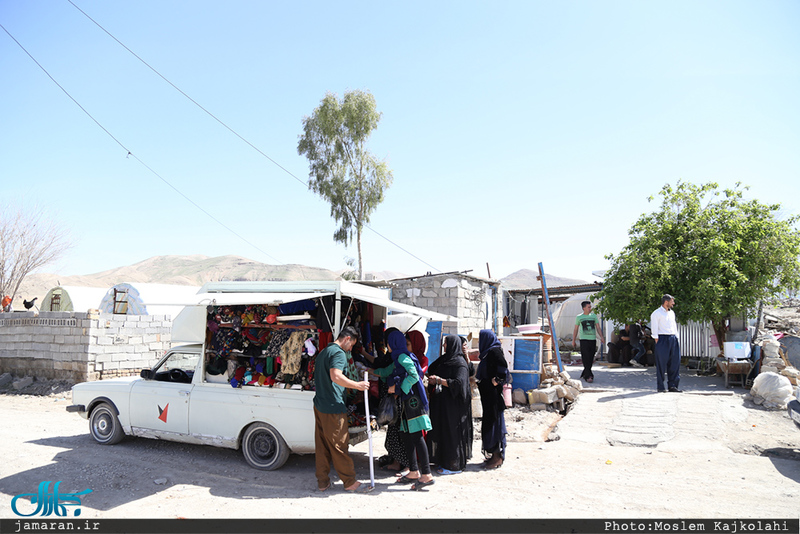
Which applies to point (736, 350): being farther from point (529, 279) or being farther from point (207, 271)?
point (529, 279)

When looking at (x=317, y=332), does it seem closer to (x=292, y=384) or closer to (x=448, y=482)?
(x=292, y=384)

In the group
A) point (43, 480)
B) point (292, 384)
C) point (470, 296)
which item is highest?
point (470, 296)

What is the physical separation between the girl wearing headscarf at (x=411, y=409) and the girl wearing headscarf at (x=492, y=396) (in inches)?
34.4

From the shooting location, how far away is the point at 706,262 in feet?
37.6

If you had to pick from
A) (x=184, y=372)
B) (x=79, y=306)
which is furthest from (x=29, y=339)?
(x=184, y=372)

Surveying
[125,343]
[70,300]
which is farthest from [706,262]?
[70,300]

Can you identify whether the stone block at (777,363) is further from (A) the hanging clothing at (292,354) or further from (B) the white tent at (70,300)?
(B) the white tent at (70,300)

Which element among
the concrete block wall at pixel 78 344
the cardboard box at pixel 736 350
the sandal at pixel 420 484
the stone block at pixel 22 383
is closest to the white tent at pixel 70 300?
the concrete block wall at pixel 78 344

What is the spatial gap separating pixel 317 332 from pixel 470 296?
7679 millimetres

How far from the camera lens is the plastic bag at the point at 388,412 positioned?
18.1 feet

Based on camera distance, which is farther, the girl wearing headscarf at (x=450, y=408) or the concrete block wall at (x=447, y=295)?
the concrete block wall at (x=447, y=295)

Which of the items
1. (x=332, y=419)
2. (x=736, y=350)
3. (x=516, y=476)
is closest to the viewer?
(x=332, y=419)

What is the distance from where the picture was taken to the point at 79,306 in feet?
63.0

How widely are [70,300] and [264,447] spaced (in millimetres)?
16895
